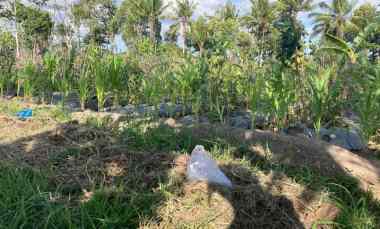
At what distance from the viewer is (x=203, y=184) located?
2.15m

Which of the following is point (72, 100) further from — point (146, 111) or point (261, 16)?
point (261, 16)

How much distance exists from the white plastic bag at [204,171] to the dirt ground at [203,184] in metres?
0.07

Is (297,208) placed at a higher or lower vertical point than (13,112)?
lower

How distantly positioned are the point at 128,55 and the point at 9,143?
537cm

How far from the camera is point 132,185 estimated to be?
219 centimetres

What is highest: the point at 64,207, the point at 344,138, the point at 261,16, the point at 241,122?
the point at 261,16

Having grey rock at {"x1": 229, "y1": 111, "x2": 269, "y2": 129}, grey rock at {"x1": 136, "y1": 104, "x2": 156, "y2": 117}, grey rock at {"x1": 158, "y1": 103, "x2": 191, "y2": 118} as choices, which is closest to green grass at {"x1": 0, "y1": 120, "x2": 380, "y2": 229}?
grey rock at {"x1": 136, "y1": 104, "x2": 156, "y2": 117}

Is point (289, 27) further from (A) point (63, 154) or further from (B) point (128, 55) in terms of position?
(B) point (128, 55)

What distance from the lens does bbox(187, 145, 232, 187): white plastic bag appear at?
2.21m

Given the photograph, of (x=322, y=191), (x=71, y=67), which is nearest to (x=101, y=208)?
(x=322, y=191)

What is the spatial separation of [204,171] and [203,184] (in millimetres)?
112

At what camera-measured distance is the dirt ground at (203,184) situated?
1.99 metres

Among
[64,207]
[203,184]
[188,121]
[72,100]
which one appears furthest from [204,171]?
[72,100]

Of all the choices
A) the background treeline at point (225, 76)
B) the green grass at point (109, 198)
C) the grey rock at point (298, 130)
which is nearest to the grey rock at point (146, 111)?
the background treeline at point (225, 76)
